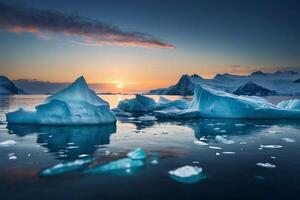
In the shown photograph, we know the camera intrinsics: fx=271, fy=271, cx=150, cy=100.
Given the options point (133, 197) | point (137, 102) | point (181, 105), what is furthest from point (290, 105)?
point (133, 197)

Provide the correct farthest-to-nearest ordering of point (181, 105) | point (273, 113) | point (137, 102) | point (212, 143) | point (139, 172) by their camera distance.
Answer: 1. point (137, 102)
2. point (181, 105)
3. point (273, 113)
4. point (212, 143)
5. point (139, 172)

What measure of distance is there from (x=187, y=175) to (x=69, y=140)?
717 centimetres

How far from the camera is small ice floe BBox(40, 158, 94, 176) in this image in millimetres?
7215

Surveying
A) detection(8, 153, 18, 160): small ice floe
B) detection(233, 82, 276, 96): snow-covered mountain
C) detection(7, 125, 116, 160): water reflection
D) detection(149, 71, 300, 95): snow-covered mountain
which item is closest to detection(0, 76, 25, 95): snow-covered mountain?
detection(149, 71, 300, 95): snow-covered mountain

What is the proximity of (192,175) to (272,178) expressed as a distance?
2.07 metres

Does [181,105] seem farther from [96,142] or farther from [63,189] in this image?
[63,189]

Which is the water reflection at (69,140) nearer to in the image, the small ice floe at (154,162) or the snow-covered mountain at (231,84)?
the small ice floe at (154,162)

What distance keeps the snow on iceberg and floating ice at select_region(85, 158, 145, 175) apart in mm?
16096

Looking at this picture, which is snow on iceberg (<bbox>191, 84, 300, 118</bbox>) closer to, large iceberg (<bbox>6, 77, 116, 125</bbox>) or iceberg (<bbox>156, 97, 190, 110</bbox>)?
iceberg (<bbox>156, 97, 190, 110</bbox>)

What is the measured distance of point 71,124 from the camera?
56.2 feet

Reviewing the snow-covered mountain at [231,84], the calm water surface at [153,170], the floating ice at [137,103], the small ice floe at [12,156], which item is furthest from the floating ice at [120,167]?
the snow-covered mountain at [231,84]

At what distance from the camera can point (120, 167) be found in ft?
25.8

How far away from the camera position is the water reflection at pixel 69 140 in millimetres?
9945

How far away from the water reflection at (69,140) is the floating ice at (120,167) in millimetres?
1759
